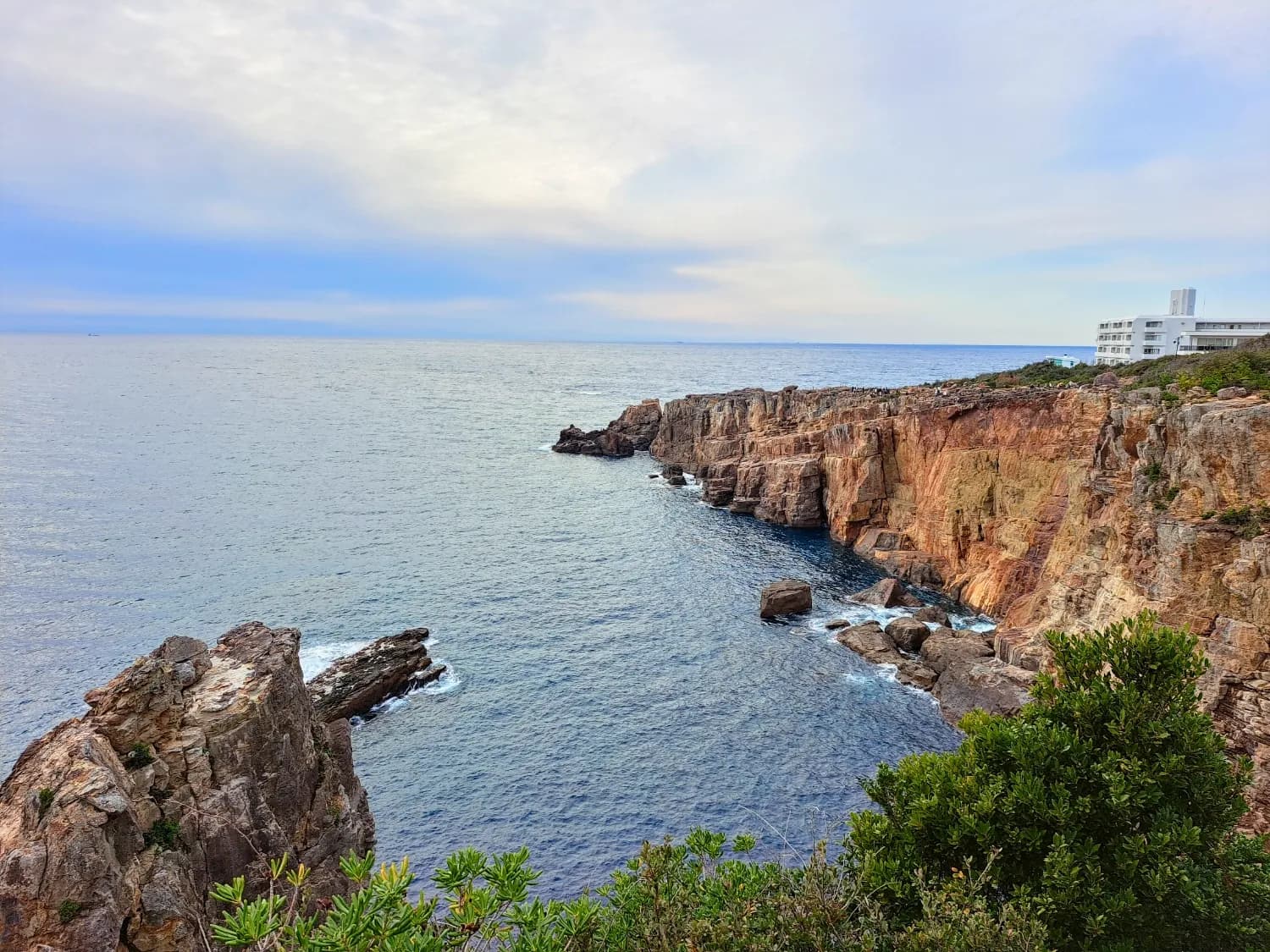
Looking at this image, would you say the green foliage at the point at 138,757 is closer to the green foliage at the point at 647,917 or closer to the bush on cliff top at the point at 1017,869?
the bush on cliff top at the point at 1017,869

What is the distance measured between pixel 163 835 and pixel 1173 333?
563 ft

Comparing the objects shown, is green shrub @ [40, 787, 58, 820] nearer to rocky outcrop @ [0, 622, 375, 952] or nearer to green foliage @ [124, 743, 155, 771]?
rocky outcrop @ [0, 622, 375, 952]

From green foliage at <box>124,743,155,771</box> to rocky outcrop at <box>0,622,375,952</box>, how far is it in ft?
0.13

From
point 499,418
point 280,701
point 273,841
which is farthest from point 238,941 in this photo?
point 499,418

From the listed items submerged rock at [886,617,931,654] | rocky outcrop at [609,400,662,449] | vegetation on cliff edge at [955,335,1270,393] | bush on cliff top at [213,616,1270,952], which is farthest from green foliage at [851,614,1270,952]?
rocky outcrop at [609,400,662,449]

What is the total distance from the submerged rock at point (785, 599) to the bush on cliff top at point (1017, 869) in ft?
131

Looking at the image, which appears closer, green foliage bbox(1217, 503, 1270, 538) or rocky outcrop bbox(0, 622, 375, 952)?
rocky outcrop bbox(0, 622, 375, 952)

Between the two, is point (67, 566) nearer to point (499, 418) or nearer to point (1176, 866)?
point (1176, 866)

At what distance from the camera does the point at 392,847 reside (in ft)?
105

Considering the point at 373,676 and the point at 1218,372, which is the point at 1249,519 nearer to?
the point at 1218,372

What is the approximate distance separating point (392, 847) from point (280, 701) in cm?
1160

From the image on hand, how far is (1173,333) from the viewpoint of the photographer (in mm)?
134625

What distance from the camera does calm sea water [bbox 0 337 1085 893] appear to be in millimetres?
35219

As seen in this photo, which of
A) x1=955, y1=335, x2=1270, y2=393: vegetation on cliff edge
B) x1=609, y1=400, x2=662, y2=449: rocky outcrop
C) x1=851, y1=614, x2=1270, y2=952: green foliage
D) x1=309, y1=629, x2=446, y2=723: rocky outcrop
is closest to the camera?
x1=851, y1=614, x2=1270, y2=952: green foliage
